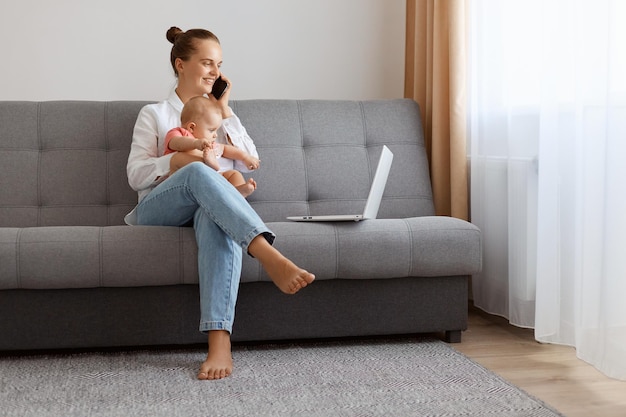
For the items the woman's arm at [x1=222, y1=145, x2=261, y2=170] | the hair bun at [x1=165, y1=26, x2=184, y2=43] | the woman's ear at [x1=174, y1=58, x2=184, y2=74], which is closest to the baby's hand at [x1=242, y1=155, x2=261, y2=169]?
the woman's arm at [x1=222, y1=145, x2=261, y2=170]

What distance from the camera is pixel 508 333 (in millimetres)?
2777

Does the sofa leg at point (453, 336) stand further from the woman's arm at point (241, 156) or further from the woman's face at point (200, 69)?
the woman's face at point (200, 69)

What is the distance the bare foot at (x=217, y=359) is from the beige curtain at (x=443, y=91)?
1157mm

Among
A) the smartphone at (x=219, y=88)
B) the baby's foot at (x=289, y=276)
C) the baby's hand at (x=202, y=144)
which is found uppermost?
the smartphone at (x=219, y=88)

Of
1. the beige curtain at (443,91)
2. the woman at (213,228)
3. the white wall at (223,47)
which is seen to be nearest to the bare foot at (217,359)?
the woman at (213,228)

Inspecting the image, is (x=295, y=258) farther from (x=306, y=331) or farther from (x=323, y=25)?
(x=323, y=25)

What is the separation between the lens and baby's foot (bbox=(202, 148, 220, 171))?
2.48 m

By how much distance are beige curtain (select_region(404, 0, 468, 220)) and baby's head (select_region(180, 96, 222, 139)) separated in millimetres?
962

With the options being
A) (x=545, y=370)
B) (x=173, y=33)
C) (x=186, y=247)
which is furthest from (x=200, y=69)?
(x=545, y=370)

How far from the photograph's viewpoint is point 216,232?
2.29 metres

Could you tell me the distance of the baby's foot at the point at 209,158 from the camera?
8.14 feet

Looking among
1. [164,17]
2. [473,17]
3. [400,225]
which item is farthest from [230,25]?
[400,225]

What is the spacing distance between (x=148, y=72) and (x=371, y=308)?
159 cm

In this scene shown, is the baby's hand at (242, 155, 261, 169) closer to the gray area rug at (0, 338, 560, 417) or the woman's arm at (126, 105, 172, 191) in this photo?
the woman's arm at (126, 105, 172, 191)
